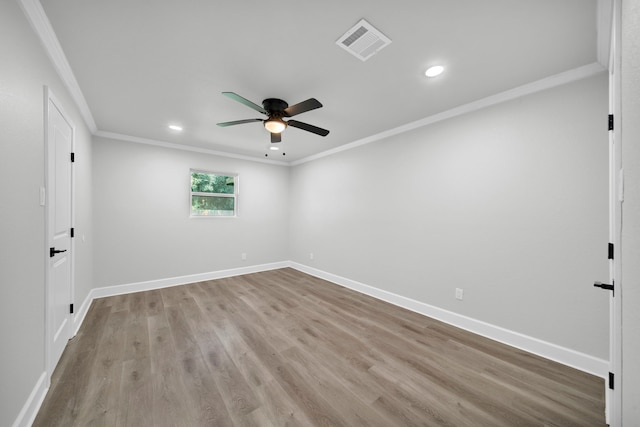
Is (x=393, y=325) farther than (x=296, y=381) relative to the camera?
Yes

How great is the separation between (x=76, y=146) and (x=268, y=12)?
269cm

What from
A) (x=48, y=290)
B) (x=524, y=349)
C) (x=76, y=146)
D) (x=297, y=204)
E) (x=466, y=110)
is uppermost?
(x=466, y=110)

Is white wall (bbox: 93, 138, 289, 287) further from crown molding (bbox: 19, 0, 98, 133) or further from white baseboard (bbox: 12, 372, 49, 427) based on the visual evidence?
A: white baseboard (bbox: 12, 372, 49, 427)

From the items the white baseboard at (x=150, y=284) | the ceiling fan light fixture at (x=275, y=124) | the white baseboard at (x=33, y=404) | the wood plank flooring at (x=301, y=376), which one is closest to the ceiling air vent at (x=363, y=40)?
the ceiling fan light fixture at (x=275, y=124)

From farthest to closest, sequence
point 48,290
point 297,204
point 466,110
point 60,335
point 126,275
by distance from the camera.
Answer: point 297,204 → point 126,275 → point 466,110 → point 60,335 → point 48,290

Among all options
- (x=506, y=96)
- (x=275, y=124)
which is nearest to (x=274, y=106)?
(x=275, y=124)

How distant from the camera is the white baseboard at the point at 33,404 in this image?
1.38m

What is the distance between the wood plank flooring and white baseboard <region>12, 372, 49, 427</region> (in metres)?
0.05

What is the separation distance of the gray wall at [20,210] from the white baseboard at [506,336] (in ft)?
11.6

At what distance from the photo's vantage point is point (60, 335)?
2.18m

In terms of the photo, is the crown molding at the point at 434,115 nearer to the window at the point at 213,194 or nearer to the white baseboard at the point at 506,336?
the window at the point at 213,194

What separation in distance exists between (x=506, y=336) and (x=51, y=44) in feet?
15.3

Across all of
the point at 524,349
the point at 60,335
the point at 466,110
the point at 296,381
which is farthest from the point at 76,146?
the point at 524,349

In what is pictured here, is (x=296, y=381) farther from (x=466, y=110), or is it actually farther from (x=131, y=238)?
(x=131, y=238)
